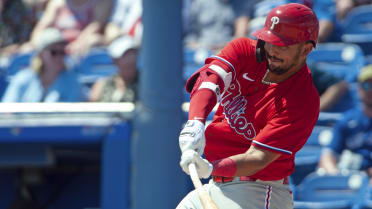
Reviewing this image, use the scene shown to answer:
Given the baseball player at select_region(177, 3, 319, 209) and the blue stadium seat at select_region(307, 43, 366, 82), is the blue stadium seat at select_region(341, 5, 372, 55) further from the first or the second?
the baseball player at select_region(177, 3, 319, 209)

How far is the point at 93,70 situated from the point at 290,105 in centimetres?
238

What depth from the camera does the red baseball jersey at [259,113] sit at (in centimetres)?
228

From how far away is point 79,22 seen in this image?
4742mm

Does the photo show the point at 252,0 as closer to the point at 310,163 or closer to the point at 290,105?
the point at 310,163

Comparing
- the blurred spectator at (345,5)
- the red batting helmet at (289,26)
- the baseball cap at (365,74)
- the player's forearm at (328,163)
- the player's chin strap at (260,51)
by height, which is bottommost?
the player's forearm at (328,163)

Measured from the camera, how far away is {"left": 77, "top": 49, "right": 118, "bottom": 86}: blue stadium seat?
14.4 ft

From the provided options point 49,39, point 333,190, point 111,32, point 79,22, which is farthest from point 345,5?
point 49,39

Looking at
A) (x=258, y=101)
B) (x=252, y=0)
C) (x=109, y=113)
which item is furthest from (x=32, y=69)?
(x=258, y=101)

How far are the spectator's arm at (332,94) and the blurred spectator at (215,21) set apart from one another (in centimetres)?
83

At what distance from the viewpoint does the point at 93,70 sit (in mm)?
4410

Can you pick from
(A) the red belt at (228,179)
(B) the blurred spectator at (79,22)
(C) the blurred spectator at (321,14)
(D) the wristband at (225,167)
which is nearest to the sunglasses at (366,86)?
(C) the blurred spectator at (321,14)

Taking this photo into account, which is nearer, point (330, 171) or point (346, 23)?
point (330, 171)

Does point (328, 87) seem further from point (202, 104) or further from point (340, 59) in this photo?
point (202, 104)

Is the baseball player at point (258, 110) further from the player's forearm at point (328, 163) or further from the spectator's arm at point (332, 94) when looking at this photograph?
the spectator's arm at point (332, 94)
